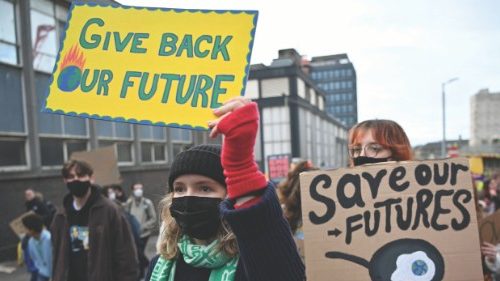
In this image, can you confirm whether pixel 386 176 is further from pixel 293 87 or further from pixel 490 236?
pixel 293 87

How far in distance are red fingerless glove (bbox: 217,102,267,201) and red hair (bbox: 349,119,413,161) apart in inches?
40.5

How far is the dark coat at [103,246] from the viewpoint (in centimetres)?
323

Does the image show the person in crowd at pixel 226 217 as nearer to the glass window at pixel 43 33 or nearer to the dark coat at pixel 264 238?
the dark coat at pixel 264 238

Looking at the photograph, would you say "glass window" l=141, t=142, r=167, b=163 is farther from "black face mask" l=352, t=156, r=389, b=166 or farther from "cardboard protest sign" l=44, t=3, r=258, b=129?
"black face mask" l=352, t=156, r=389, b=166

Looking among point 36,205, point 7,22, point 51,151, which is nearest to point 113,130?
point 51,151

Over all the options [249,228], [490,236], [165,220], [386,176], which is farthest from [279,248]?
[490,236]

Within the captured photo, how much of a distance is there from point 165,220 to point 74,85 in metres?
0.77

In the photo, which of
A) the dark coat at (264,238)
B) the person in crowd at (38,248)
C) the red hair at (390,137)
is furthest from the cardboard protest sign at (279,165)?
the dark coat at (264,238)

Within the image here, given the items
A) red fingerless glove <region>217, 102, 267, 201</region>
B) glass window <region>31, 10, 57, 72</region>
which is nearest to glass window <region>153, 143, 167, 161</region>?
glass window <region>31, 10, 57, 72</region>

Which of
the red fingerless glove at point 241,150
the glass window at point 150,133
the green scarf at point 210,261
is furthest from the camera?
the glass window at point 150,133

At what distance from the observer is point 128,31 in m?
2.05

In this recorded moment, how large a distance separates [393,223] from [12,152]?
10.7 metres

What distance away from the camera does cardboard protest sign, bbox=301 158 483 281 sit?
4.66ft

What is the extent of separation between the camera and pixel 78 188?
353cm
